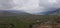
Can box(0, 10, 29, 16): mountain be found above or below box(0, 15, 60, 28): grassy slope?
above

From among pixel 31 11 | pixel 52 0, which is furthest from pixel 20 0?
pixel 52 0

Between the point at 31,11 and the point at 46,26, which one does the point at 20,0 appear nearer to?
the point at 31,11

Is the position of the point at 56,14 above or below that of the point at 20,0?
below

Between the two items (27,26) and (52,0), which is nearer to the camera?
(52,0)

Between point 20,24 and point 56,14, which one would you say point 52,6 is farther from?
point 20,24

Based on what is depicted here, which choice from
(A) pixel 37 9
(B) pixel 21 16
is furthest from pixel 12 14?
(A) pixel 37 9

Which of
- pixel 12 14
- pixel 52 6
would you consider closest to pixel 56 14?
pixel 52 6

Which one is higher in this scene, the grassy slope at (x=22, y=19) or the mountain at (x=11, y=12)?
the mountain at (x=11, y=12)

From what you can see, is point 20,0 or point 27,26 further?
point 27,26

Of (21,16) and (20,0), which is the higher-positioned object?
(20,0)
